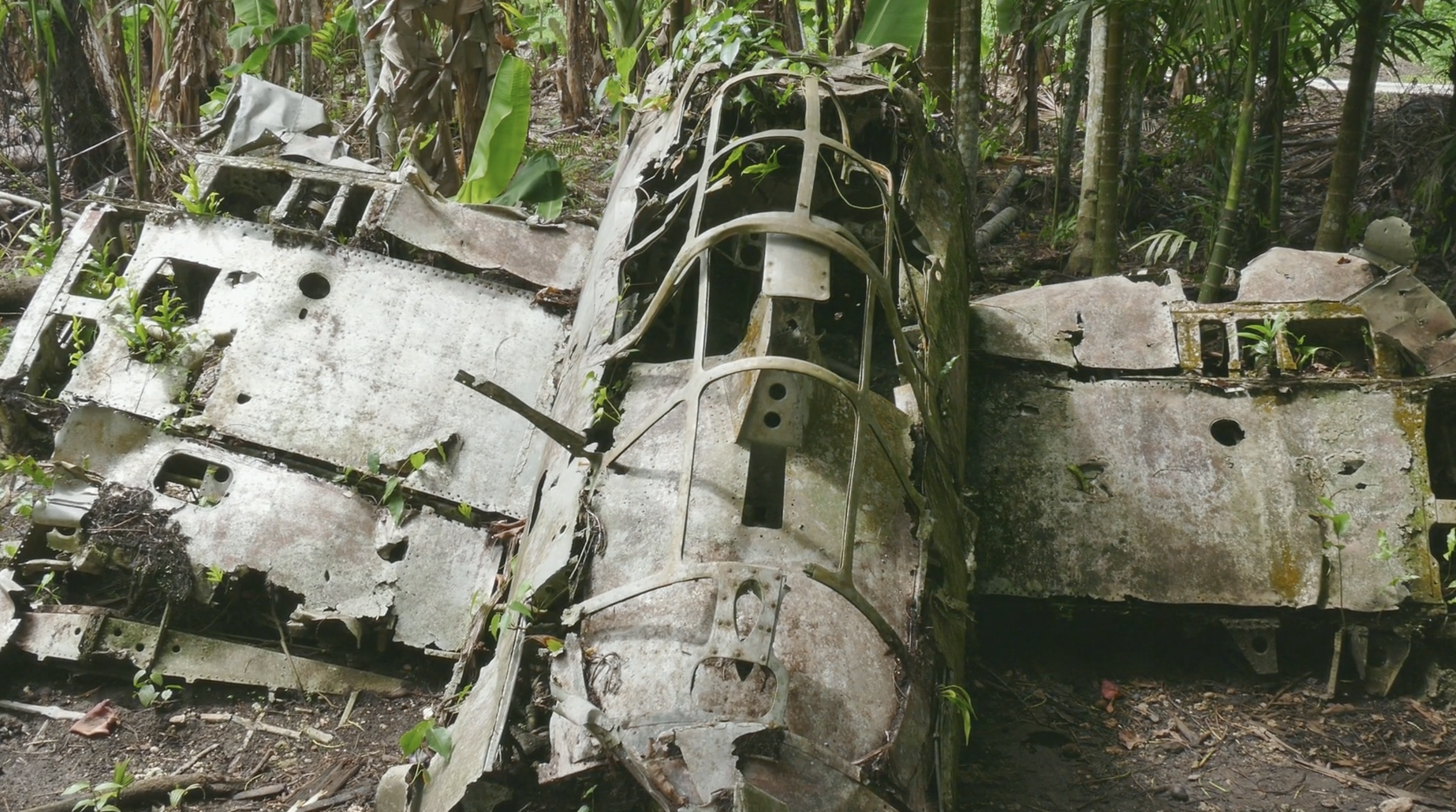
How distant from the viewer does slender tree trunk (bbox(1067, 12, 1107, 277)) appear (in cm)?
804

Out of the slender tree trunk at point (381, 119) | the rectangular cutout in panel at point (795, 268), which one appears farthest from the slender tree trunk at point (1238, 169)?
the slender tree trunk at point (381, 119)

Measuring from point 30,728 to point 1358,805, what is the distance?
5330 mm

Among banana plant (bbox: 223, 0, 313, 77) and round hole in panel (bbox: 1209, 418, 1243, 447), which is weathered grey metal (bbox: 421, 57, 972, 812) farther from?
banana plant (bbox: 223, 0, 313, 77)

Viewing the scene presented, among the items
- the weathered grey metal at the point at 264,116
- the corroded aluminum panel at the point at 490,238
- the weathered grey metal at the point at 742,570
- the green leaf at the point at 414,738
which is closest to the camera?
the weathered grey metal at the point at 742,570

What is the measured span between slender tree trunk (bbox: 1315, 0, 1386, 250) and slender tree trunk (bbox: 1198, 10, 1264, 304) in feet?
1.83

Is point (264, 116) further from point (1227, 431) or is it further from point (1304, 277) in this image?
point (1304, 277)

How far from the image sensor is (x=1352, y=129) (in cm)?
689

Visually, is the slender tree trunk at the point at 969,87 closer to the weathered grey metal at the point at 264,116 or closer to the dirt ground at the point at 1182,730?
the dirt ground at the point at 1182,730

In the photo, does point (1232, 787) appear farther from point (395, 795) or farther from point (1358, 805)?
point (395, 795)

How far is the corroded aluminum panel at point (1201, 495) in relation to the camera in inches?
206

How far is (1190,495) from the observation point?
554 cm

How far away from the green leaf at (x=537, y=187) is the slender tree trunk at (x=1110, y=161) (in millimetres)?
3636

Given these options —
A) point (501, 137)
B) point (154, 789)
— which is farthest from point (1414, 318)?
point (154, 789)

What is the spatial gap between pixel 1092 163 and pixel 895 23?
177 cm
